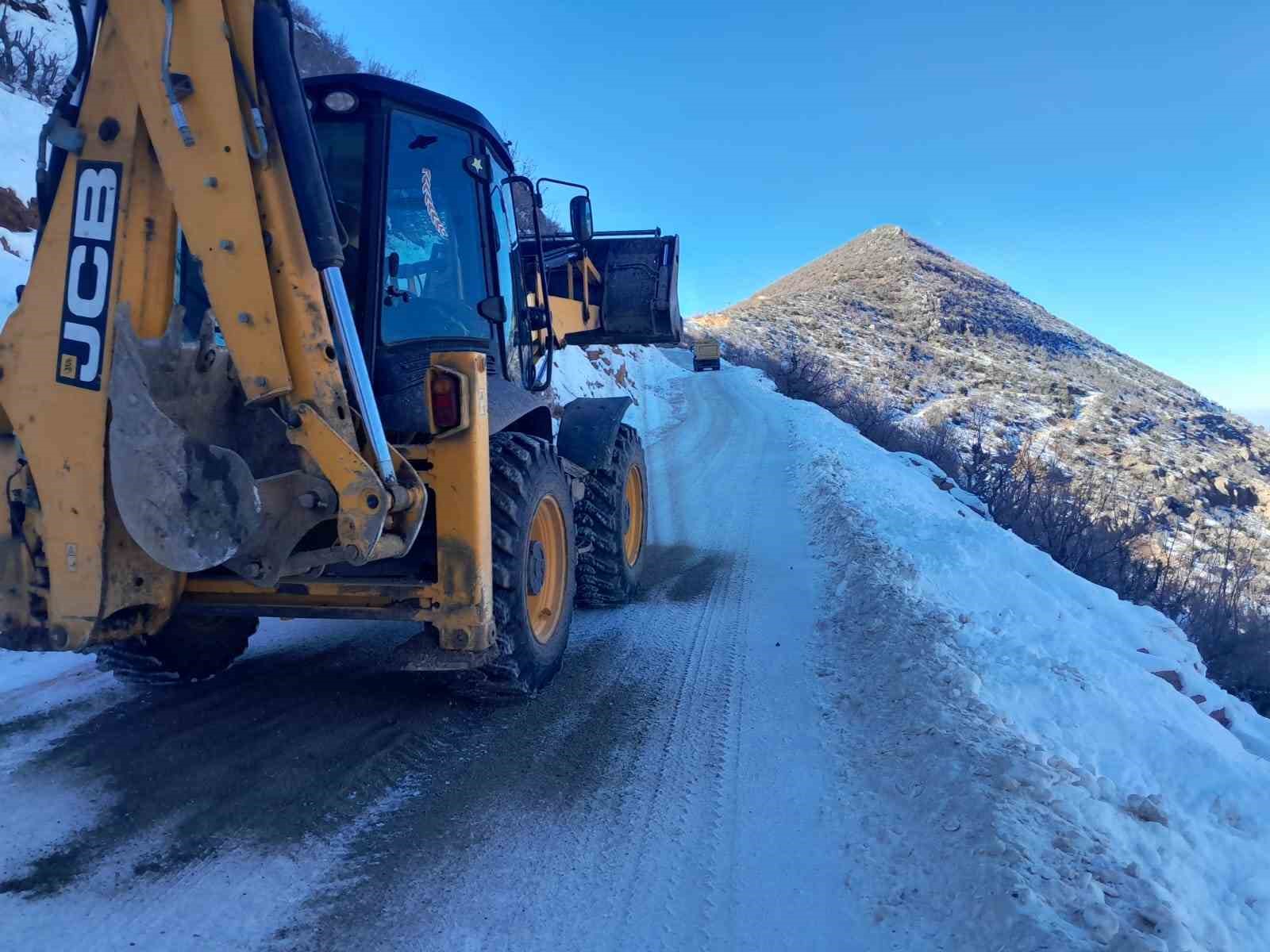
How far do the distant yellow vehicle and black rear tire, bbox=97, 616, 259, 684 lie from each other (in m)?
26.5

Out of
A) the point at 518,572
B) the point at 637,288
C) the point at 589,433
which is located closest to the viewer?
the point at 518,572

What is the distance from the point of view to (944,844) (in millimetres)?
2822

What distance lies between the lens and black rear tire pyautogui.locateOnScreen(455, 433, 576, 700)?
3578 millimetres

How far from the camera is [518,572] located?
3615 millimetres

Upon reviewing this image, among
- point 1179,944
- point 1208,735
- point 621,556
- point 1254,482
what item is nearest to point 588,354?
point 621,556

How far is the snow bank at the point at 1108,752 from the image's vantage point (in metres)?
2.53

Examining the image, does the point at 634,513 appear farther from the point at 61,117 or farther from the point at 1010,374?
the point at 1010,374

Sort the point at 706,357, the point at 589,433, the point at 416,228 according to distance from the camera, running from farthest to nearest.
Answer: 1. the point at 706,357
2. the point at 589,433
3. the point at 416,228

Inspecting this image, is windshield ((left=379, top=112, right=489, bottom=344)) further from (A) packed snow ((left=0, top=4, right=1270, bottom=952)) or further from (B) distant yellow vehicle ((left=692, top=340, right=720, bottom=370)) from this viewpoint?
(B) distant yellow vehicle ((left=692, top=340, right=720, bottom=370))

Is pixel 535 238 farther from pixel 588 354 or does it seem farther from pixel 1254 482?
pixel 1254 482

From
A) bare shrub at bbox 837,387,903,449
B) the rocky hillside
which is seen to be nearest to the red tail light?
bare shrub at bbox 837,387,903,449

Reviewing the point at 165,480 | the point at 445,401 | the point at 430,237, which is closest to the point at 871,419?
the point at 430,237

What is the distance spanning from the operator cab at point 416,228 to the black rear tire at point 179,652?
1601 mm

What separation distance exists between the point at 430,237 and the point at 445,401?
3.84 feet
